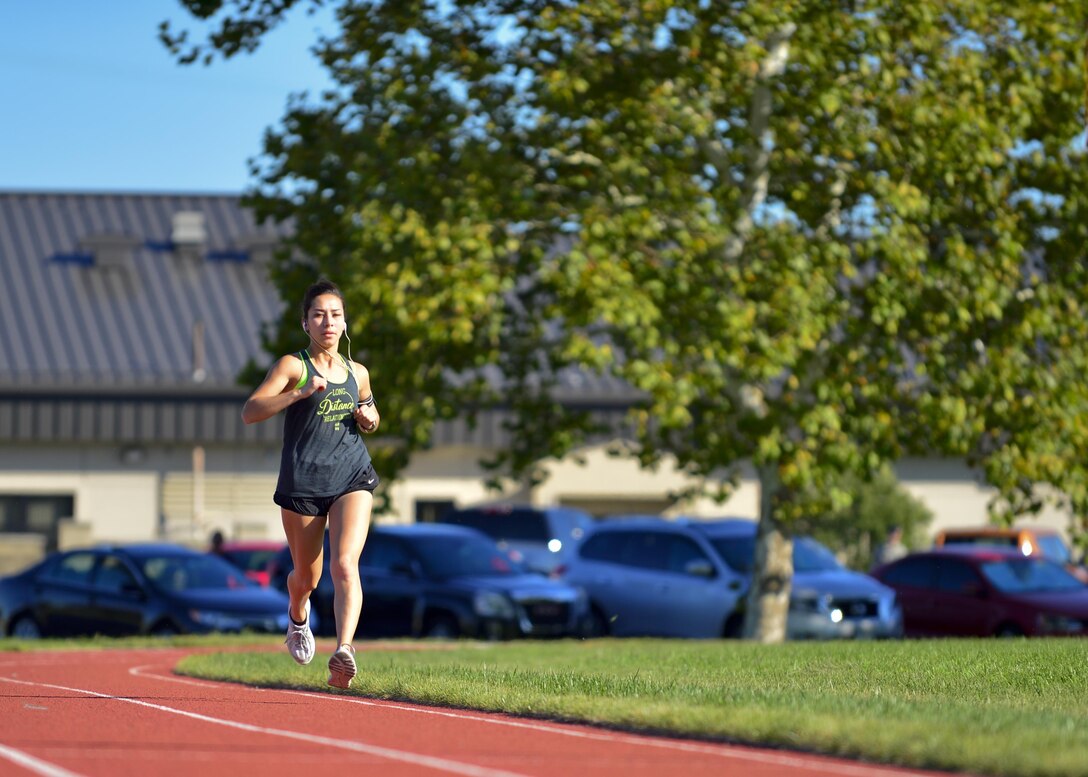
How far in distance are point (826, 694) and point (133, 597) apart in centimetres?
1443

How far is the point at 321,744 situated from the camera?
8.01 m

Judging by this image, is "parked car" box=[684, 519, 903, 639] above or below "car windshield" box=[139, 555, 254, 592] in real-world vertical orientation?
below

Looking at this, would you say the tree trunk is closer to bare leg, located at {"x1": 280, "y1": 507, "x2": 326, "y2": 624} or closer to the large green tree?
the large green tree

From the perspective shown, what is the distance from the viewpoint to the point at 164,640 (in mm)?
20875

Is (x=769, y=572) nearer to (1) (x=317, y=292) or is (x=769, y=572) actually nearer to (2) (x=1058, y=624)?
(2) (x=1058, y=624)

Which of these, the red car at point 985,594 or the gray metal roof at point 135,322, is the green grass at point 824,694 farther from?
the gray metal roof at point 135,322

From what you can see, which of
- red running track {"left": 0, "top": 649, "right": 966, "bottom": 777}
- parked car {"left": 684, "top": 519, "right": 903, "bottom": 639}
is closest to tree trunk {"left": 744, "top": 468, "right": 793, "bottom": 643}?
parked car {"left": 684, "top": 519, "right": 903, "bottom": 639}

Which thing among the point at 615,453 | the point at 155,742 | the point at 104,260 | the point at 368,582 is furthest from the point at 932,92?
the point at 104,260

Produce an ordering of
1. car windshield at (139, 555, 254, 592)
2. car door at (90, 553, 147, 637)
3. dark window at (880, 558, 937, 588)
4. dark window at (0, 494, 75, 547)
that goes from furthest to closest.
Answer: dark window at (0, 494, 75, 547) < dark window at (880, 558, 937, 588) < car windshield at (139, 555, 254, 592) < car door at (90, 553, 147, 637)

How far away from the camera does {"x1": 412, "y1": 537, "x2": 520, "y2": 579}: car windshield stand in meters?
24.3

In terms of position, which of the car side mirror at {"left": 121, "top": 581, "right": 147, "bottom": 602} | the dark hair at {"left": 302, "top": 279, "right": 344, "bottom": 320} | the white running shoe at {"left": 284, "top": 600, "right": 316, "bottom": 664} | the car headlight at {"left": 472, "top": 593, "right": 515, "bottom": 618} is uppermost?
the dark hair at {"left": 302, "top": 279, "right": 344, "bottom": 320}

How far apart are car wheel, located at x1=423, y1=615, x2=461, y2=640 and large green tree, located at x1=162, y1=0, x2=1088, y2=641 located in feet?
8.04

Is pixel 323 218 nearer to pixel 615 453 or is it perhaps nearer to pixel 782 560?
pixel 615 453

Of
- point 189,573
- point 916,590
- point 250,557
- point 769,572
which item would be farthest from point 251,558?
point 769,572
